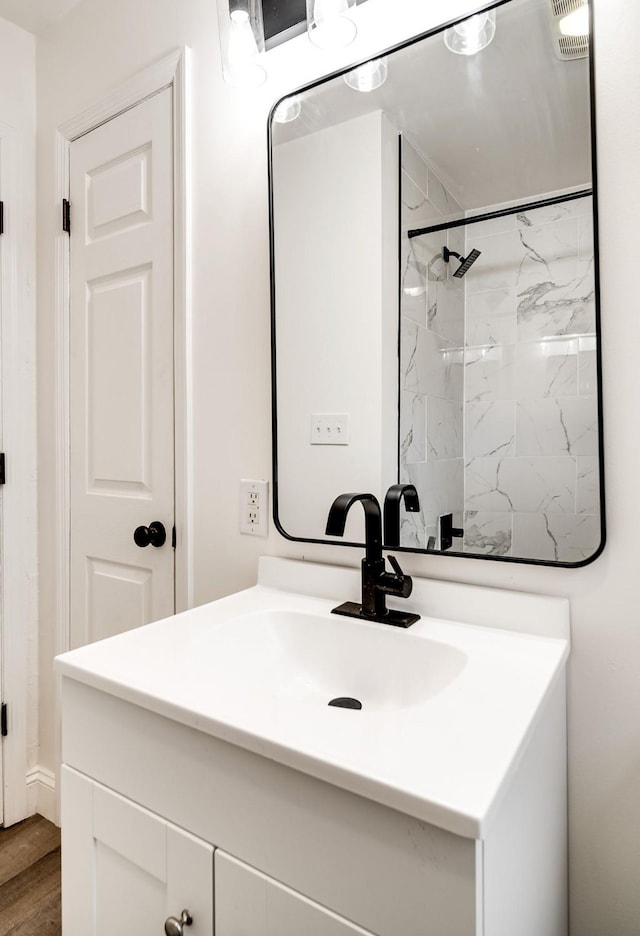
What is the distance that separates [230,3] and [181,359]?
2.49 feet

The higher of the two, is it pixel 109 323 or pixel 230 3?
pixel 230 3

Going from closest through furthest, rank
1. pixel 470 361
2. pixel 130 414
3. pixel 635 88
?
pixel 635 88, pixel 470 361, pixel 130 414

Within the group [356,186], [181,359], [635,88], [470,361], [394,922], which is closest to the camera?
[394,922]

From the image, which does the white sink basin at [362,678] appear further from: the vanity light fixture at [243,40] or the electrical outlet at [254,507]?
the vanity light fixture at [243,40]

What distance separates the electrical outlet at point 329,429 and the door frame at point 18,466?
3.61ft

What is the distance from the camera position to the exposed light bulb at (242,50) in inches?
46.3

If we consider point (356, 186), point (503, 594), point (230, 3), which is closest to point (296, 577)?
point (503, 594)

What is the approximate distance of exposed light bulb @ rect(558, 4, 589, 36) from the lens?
90 cm

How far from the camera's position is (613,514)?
912 mm

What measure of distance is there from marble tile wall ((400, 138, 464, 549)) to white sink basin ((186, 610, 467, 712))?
22 centimetres

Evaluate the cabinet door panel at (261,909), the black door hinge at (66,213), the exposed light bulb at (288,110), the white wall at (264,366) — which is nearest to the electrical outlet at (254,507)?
the white wall at (264,366)

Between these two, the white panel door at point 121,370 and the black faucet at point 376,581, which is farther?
the white panel door at point 121,370

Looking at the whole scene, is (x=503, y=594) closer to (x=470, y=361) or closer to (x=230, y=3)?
(x=470, y=361)

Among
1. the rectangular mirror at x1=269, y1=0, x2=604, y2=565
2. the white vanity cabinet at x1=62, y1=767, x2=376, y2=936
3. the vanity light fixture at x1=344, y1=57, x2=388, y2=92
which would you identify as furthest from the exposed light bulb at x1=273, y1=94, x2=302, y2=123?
the white vanity cabinet at x1=62, y1=767, x2=376, y2=936
